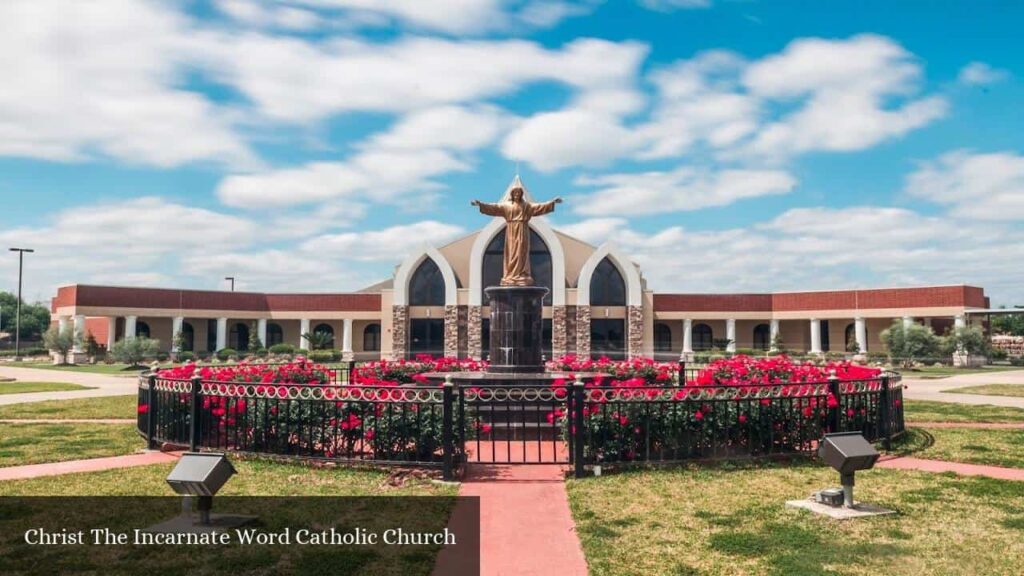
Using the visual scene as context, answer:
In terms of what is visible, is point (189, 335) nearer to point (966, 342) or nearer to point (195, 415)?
point (195, 415)

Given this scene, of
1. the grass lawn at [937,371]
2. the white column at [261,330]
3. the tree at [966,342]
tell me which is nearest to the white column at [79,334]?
the white column at [261,330]

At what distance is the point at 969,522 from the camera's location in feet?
18.9

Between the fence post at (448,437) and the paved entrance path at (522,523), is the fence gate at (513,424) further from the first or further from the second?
the paved entrance path at (522,523)

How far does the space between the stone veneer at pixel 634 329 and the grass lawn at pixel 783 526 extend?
2796 centimetres

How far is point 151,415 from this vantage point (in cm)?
940

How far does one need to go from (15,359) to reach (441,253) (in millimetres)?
29798

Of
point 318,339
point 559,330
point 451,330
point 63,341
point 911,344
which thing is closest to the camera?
point 911,344

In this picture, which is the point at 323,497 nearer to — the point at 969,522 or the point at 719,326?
the point at 969,522

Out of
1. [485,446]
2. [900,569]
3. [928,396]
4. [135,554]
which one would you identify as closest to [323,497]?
[135,554]

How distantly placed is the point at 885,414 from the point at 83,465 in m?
10.5

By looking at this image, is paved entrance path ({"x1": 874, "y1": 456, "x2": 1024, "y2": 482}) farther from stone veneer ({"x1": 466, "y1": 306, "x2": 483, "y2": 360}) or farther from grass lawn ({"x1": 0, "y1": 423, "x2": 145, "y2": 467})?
stone veneer ({"x1": 466, "y1": 306, "x2": 483, "y2": 360})

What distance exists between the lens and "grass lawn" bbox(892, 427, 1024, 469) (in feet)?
28.5

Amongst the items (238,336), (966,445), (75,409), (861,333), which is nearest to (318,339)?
(238,336)

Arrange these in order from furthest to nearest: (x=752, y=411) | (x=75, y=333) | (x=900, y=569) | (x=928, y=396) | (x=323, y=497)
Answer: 1. (x=75, y=333)
2. (x=928, y=396)
3. (x=752, y=411)
4. (x=323, y=497)
5. (x=900, y=569)
